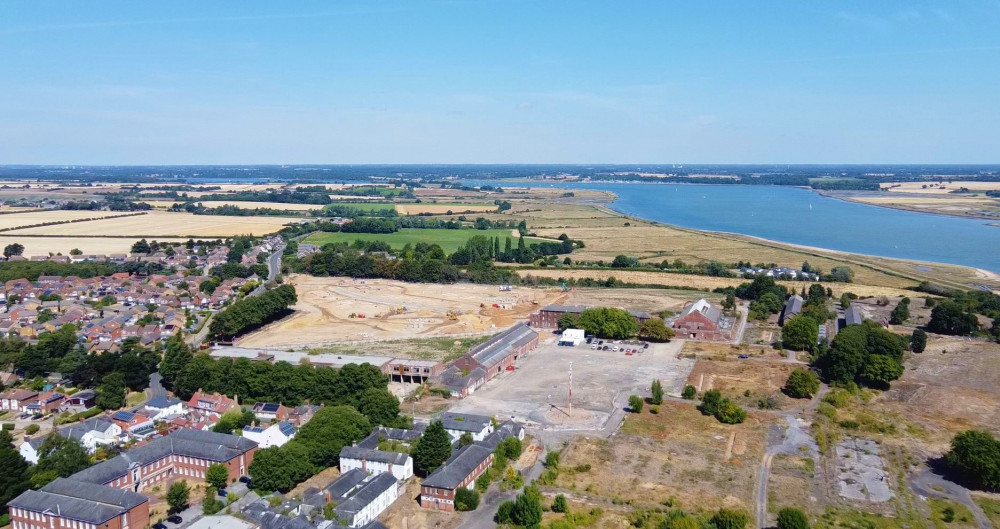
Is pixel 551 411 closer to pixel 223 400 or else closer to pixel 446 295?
pixel 223 400

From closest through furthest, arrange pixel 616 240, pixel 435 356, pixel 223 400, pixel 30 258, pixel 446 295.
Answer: pixel 223 400 → pixel 435 356 → pixel 446 295 → pixel 30 258 → pixel 616 240

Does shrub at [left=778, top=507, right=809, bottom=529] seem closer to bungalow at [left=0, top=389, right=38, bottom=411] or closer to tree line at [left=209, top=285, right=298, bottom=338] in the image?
bungalow at [left=0, top=389, right=38, bottom=411]

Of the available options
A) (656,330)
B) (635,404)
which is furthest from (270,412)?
(656,330)

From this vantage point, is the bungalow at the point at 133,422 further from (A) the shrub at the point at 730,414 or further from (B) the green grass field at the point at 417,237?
(B) the green grass field at the point at 417,237

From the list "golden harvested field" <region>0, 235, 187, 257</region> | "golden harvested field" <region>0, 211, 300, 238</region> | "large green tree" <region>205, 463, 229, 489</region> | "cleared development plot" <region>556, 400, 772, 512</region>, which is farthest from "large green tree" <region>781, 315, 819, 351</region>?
"golden harvested field" <region>0, 211, 300, 238</region>

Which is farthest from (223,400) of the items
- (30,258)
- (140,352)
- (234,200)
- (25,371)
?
(234,200)

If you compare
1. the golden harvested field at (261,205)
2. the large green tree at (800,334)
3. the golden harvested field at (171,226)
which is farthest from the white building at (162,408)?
the golden harvested field at (261,205)

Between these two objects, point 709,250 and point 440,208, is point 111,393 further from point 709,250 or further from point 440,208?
point 440,208
